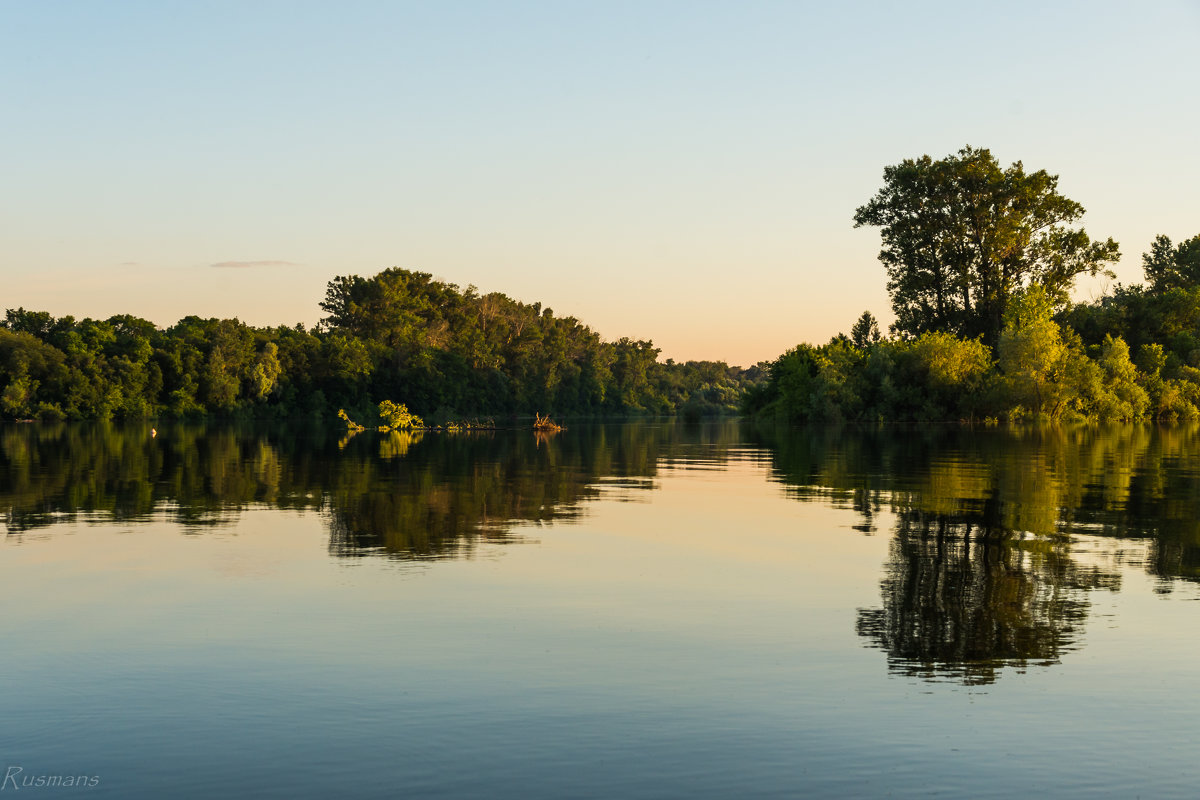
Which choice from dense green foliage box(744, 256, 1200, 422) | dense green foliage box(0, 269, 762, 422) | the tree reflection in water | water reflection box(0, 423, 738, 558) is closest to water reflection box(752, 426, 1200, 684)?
the tree reflection in water

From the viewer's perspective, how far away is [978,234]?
92.1m

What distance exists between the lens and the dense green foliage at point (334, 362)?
377ft

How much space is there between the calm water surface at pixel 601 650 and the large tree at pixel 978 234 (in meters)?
73.3

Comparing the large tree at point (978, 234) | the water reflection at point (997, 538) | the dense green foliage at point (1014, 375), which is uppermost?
the large tree at point (978, 234)

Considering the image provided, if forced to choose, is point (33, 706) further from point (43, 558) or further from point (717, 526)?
point (717, 526)

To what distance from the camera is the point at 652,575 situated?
15.1m

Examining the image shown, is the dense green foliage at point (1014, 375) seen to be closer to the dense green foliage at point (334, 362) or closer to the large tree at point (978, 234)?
the large tree at point (978, 234)

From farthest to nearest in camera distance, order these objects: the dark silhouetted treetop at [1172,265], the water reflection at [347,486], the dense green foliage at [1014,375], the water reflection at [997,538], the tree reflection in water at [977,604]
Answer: the dark silhouetted treetop at [1172,265], the dense green foliage at [1014,375], the water reflection at [347,486], the water reflection at [997,538], the tree reflection in water at [977,604]

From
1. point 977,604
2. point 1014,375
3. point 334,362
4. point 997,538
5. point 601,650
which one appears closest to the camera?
point 601,650

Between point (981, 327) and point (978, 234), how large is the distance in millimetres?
9027

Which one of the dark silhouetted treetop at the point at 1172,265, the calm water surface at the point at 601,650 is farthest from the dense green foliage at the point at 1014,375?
the calm water surface at the point at 601,650

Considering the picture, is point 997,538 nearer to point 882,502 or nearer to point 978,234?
point 882,502

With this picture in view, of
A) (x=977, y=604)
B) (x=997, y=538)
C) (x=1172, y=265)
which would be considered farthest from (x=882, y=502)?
(x=1172, y=265)

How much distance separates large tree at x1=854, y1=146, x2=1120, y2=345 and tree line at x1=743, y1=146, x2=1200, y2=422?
12cm
